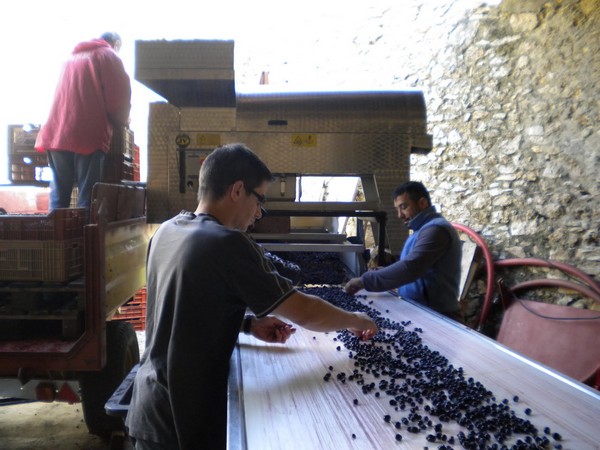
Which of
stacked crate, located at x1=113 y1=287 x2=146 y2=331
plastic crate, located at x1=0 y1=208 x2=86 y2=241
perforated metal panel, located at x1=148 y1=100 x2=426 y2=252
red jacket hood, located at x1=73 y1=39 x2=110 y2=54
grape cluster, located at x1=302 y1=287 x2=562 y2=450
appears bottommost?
stacked crate, located at x1=113 y1=287 x2=146 y2=331

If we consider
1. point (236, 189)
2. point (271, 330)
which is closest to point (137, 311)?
point (271, 330)

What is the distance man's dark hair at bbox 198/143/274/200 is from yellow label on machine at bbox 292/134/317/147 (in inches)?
88.4

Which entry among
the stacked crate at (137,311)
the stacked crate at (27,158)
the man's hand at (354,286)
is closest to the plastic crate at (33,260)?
the man's hand at (354,286)

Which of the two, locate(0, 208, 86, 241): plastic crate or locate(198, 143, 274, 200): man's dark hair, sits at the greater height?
locate(198, 143, 274, 200): man's dark hair

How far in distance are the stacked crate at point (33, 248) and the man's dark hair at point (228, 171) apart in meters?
1.40

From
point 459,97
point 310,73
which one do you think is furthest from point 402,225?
point 310,73

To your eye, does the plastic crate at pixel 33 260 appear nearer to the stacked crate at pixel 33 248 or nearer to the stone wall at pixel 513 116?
the stacked crate at pixel 33 248

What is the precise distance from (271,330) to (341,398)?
0.63 metres

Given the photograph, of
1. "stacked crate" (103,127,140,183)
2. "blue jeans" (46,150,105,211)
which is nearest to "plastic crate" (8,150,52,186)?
"stacked crate" (103,127,140,183)

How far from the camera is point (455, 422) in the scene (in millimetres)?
1434

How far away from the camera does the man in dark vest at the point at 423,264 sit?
3.31 meters

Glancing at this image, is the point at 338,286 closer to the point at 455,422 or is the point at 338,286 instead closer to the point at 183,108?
the point at 183,108

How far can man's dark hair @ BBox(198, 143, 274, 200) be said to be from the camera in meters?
1.73

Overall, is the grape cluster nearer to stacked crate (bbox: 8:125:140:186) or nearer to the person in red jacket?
the person in red jacket
